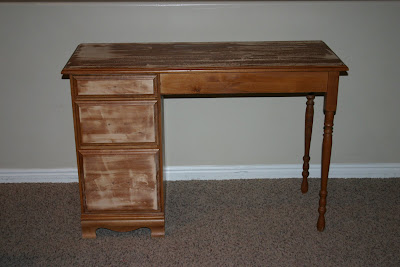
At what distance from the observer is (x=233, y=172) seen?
110 inches

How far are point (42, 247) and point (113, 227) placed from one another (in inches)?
12.2

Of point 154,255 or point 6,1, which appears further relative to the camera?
point 6,1

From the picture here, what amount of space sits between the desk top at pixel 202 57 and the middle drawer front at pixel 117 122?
149 millimetres

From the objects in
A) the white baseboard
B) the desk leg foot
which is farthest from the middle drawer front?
the desk leg foot

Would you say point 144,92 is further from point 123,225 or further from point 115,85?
point 123,225

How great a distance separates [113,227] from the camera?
7.53 feet

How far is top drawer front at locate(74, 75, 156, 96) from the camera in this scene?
2.07 meters

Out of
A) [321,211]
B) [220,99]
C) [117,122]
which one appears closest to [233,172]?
[220,99]

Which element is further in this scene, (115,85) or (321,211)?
(321,211)

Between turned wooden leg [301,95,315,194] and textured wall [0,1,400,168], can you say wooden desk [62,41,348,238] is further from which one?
turned wooden leg [301,95,315,194]

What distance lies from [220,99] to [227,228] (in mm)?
668

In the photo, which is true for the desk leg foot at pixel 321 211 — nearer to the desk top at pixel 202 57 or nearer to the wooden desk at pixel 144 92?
the wooden desk at pixel 144 92

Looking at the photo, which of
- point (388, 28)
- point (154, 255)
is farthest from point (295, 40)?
point (154, 255)

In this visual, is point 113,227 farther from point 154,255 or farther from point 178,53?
point 178,53
